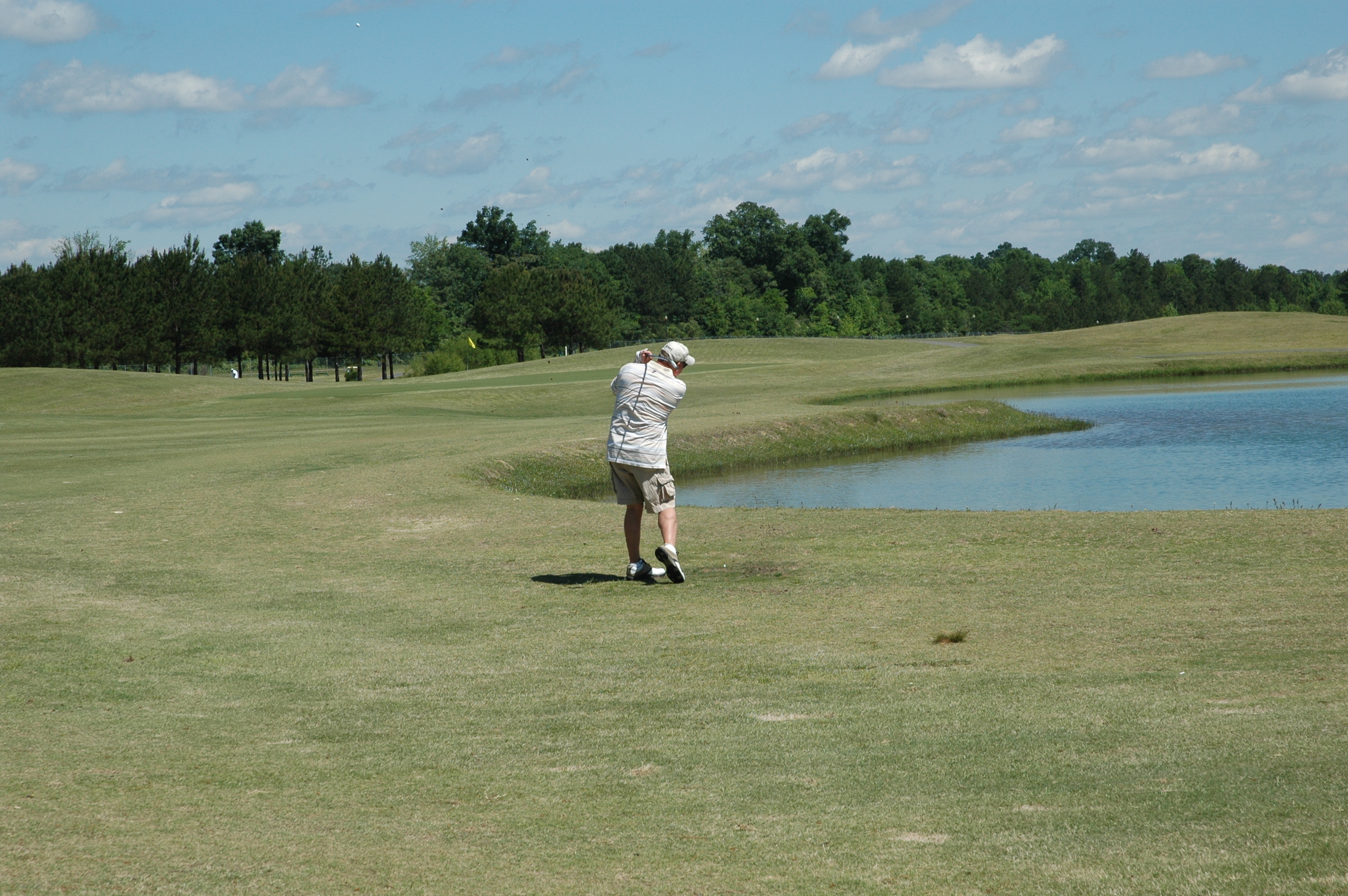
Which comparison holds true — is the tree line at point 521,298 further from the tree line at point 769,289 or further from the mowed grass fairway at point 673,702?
the mowed grass fairway at point 673,702

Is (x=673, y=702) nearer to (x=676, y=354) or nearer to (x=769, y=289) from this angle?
(x=676, y=354)

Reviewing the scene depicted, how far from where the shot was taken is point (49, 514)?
56.2 feet

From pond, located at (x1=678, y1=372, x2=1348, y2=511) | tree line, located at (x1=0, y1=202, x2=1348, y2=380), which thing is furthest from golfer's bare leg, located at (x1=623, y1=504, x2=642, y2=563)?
tree line, located at (x1=0, y1=202, x2=1348, y2=380)

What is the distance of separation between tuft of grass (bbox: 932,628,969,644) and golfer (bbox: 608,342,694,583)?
311 centimetres

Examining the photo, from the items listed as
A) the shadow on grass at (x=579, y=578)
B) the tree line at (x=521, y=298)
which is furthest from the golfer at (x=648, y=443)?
the tree line at (x=521, y=298)

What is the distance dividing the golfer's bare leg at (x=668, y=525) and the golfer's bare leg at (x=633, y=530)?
0.76ft

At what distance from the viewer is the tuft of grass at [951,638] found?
8953 millimetres

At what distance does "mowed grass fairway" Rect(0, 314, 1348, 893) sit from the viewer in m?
4.81

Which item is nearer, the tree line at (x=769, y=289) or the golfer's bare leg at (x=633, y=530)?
the golfer's bare leg at (x=633, y=530)

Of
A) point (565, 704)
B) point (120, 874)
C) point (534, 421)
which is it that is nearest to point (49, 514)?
point (565, 704)

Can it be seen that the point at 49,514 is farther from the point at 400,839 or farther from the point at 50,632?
the point at 400,839

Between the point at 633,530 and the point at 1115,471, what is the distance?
54.5 ft

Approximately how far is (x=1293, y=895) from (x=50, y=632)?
8.91 meters

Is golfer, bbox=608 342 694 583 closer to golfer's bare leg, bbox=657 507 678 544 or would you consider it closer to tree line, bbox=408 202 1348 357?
golfer's bare leg, bbox=657 507 678 544
